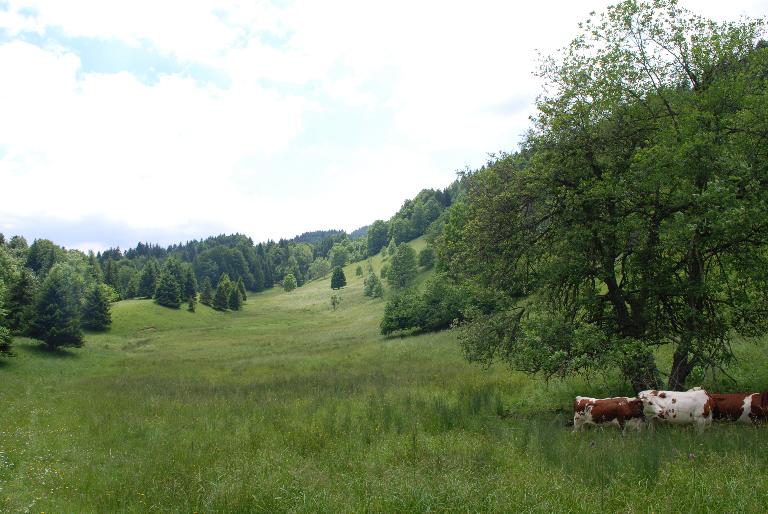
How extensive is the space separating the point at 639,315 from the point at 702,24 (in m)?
8.22

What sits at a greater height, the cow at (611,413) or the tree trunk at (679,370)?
the tree trunk at (679,370)

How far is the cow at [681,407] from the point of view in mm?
10312

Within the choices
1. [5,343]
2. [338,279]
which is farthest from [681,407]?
[338,279]

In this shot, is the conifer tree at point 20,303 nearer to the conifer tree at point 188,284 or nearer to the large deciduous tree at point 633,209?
the large deciduous tree at point 633,209

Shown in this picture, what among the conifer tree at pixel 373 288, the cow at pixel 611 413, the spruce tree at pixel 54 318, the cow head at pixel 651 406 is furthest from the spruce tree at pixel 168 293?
the cow head at pixel 651 406

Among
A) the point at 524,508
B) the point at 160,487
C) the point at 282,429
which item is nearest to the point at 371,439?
the point at 282,429

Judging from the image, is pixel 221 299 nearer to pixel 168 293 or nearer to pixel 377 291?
pixel 168 293

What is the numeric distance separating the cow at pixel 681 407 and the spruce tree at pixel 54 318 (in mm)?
51171

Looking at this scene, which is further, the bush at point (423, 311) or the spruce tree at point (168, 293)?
the spruce tree at point (168, 293)

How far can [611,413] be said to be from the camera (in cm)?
1134

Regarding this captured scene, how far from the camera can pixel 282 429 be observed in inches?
516

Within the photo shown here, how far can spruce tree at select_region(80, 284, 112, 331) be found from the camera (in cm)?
6825

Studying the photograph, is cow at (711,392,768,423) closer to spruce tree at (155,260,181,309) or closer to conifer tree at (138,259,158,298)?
spruce tree at (155,260,181,309)

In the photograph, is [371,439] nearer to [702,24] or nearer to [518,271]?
[518,271]
